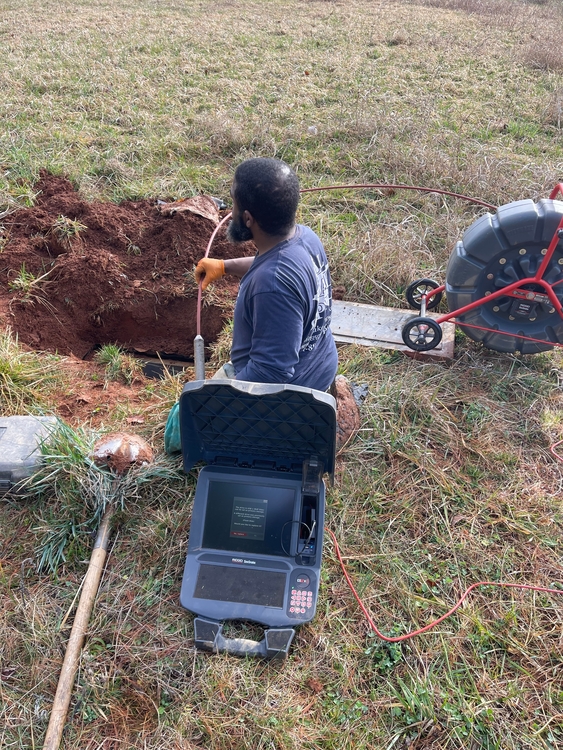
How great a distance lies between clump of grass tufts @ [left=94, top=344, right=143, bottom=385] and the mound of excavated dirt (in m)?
0.34

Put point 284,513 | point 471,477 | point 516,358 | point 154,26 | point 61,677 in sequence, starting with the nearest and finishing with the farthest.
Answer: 1. point 61,677
2. point 284,513
3. point 471,477
4. point 516,358
5. point 154,26

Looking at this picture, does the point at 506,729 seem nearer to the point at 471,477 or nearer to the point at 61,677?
the point at 471,477

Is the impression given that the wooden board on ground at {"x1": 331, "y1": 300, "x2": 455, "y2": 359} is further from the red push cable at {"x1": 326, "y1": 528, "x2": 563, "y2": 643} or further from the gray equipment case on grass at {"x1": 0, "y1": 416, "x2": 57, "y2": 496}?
the gray equipment case on grass at {"x1": 0, "y1": 416, "x2": 57, "y2": 496}

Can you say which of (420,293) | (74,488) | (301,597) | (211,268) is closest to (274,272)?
(211,268)

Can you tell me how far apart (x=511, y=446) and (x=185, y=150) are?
4515 mm

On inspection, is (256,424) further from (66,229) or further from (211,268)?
(66,229)

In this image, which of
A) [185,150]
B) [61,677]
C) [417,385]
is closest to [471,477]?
[417,385]

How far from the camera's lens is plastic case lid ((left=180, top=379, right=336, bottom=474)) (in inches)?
74.7

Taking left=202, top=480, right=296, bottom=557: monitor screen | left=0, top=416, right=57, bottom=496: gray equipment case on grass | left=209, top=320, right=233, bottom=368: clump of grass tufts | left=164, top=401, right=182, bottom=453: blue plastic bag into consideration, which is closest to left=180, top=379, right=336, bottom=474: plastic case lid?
left=202, top=480, right=296, bottom=557: monitor screen

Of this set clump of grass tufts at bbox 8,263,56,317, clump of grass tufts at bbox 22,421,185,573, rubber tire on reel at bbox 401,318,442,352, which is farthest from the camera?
clump of grass tufts at bbox 8,263,56,317

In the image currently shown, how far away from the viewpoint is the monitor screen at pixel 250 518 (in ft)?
7.43

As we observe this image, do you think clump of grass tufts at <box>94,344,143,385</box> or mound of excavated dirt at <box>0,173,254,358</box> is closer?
clump of grass tufts at <box>94,344,143,385</box>

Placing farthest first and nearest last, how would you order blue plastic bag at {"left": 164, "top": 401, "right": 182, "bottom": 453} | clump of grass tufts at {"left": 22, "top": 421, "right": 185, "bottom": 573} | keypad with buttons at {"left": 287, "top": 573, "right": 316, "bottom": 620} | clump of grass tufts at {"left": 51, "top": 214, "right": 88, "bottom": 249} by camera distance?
1. clump of grass tufts at {"left": 51, "top": 214, "right": 88, "bottom": 249}
2. blue plastic bag at {"left": 164, "top": 401, "right": 182, "bottom": 453}
3. clump of grass tufts at {"left": 22, "top": 421, "right": 185, "bottom": 573}
4. keypad with buttons at {"left": 287, "top": 573, "right": 316, "bottom": 620}

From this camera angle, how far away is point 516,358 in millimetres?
3490
